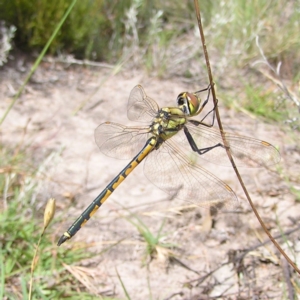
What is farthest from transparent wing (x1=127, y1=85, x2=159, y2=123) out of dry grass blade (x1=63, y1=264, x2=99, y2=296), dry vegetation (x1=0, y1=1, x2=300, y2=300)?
dry grass blade (x1=63, y1=264, x2=99, y2=296)

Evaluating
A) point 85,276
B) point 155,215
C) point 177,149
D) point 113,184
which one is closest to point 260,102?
point 155,215

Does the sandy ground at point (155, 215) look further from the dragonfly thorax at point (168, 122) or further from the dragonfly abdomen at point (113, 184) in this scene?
the dragonfly thorax at point (168, 122)

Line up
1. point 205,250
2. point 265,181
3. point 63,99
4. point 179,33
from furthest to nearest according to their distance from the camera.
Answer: point 179,33 → point 63,99 → point 265,181 → point 205,250

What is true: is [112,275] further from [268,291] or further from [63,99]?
[63,99]

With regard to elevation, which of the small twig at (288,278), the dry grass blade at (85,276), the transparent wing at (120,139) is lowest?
the dry grass blade at (85,276)

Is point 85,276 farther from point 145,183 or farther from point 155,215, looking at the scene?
point 145,183

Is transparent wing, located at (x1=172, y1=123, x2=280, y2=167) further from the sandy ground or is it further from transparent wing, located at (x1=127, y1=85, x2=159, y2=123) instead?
the sandy ground

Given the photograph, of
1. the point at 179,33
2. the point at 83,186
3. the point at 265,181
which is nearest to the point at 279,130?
the point at 265,181

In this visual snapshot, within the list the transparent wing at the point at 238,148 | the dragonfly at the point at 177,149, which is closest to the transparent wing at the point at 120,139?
the dragonfly at the point at 177,149
